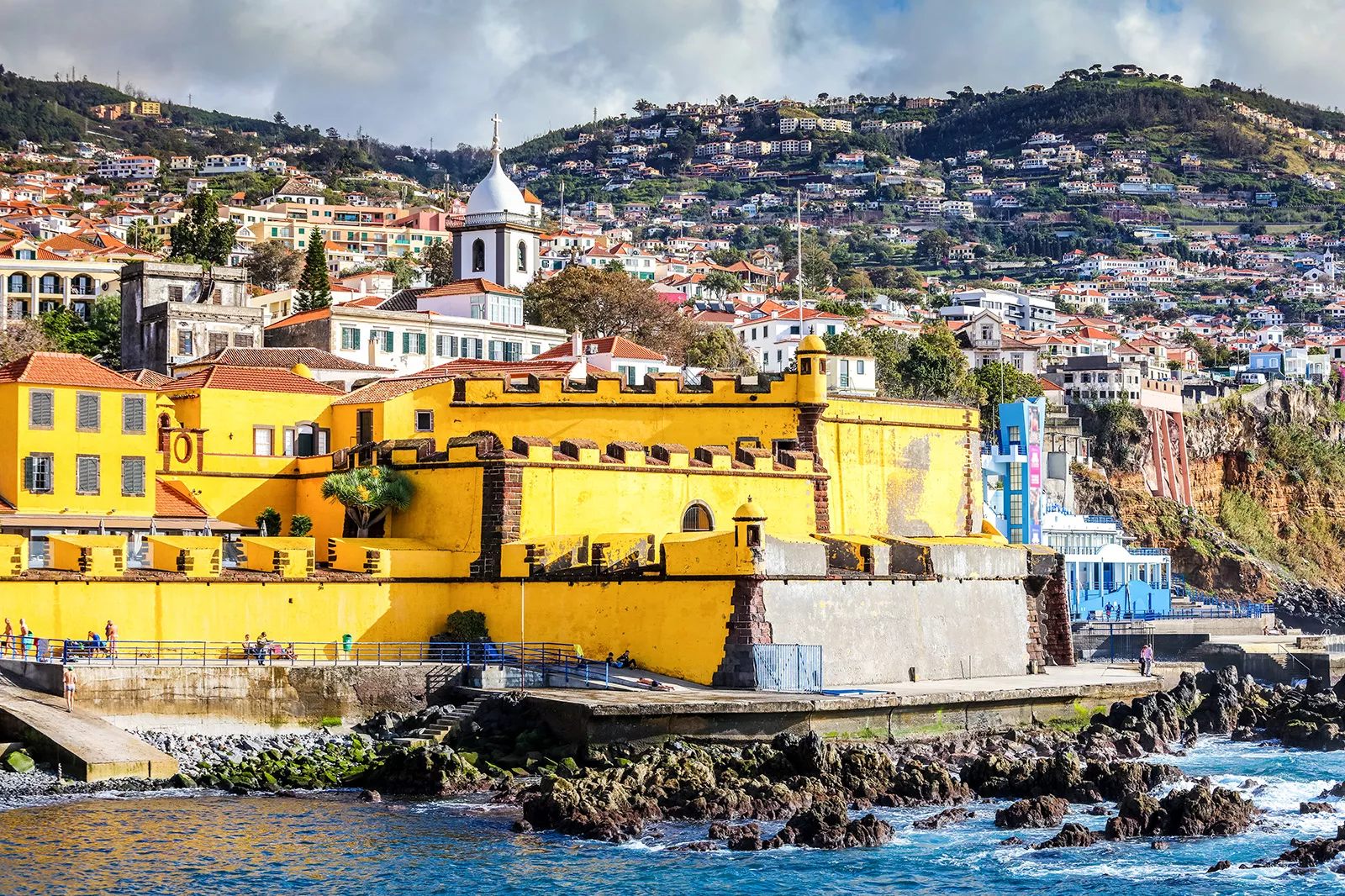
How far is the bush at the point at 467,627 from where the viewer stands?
37.2 metres

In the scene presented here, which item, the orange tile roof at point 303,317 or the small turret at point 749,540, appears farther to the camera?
the orange tile roof at point 303,317

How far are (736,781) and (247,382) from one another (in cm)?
1884

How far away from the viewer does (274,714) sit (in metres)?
33.0

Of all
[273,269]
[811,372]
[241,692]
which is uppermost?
[273,269]

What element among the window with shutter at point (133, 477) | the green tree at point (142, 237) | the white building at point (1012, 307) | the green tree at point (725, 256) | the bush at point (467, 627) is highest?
the green tree at point (725, 256)

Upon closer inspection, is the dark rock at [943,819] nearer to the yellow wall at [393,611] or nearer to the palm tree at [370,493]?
the yellow wall at [393,611]

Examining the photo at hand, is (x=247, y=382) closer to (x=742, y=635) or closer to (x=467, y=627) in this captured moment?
(x=467, y=627)

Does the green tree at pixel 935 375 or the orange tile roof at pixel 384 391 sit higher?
the green tree at pixel 935 375

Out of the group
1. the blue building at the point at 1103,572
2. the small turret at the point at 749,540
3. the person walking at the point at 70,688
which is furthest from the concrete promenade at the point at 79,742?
the blue building at the point at 1103,572

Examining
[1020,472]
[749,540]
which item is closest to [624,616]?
[749,540]

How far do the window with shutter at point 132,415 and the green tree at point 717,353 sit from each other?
3481 cm

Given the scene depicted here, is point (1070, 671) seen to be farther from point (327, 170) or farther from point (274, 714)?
point (327, 170)

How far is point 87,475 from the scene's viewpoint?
127ft

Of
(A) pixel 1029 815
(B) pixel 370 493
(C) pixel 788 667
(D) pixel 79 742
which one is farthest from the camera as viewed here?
(B) pixel 370 493
